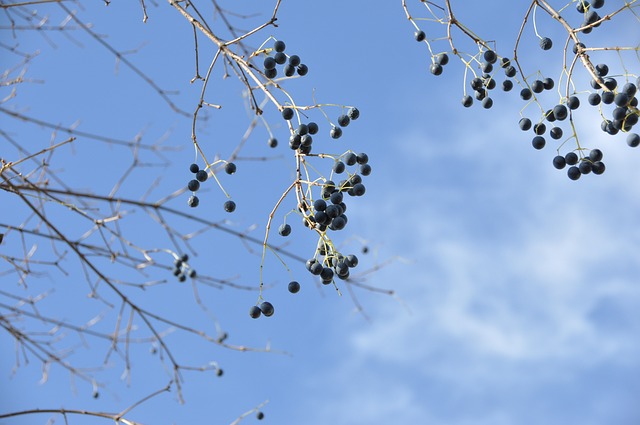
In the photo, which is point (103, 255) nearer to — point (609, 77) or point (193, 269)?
point (193, 269)

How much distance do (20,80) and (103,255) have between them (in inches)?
54.2

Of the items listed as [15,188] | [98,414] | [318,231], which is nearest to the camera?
[318,231]

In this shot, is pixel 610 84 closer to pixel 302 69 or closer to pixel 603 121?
pixel 603 121

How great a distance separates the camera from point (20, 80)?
12.9 ft

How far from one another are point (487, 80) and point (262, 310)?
1305 millimetres

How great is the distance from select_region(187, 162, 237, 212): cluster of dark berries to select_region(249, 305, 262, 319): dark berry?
1.40ft

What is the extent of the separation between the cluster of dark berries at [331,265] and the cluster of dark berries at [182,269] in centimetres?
64

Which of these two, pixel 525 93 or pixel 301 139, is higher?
pixel 525 93

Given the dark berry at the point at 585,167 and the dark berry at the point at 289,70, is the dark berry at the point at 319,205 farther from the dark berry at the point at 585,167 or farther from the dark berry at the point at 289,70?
the dark berry at the point at 585,167

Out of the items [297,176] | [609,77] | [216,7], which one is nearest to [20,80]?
[216,7]

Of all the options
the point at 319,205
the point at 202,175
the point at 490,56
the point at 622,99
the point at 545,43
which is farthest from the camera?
the point at 545,43

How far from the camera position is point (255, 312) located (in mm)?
2590

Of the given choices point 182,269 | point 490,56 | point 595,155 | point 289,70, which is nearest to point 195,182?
point 182,269

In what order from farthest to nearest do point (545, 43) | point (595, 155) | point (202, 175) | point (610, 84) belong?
point (545, 43)
point (202, 175)
point (595, 155)
point (610, 84)
